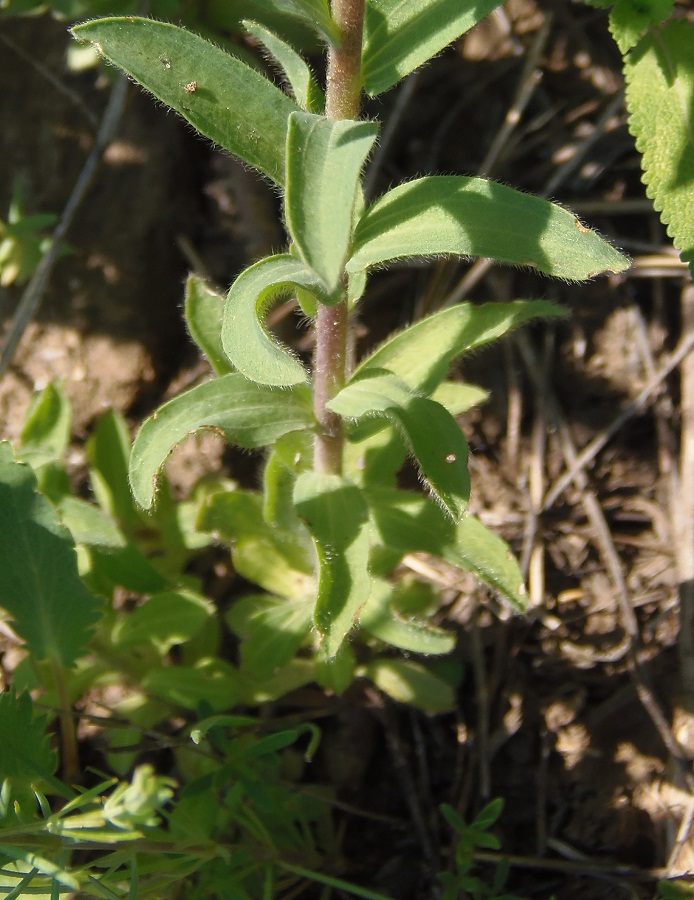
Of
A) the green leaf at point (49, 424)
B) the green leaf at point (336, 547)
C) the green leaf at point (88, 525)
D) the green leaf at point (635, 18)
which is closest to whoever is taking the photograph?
the green leaf at point (336, 547)

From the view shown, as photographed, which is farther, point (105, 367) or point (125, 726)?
point (105, 367)

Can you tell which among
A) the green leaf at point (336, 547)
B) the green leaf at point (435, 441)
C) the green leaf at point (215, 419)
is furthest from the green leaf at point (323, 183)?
the green leaf at point (336, 547)

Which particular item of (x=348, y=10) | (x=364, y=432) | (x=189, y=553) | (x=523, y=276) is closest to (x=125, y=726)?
(x=189, y=553)

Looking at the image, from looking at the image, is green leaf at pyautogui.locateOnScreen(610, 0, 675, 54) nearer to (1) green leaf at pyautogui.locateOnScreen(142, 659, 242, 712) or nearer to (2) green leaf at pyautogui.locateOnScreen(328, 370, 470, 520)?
(2) green leaf at pyautogui.locateOnScreen(328, 370, 470, 520)

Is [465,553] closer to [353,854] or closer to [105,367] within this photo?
[353,854]

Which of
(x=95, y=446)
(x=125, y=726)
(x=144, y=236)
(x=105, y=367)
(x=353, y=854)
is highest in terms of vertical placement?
(x=144, y=236)

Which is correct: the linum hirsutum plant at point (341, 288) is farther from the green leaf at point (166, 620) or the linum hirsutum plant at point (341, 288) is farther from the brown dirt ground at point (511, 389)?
the brown dirt ground at point (511, 389)

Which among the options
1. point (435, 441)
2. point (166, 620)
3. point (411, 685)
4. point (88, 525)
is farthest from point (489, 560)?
point (88, 525)
